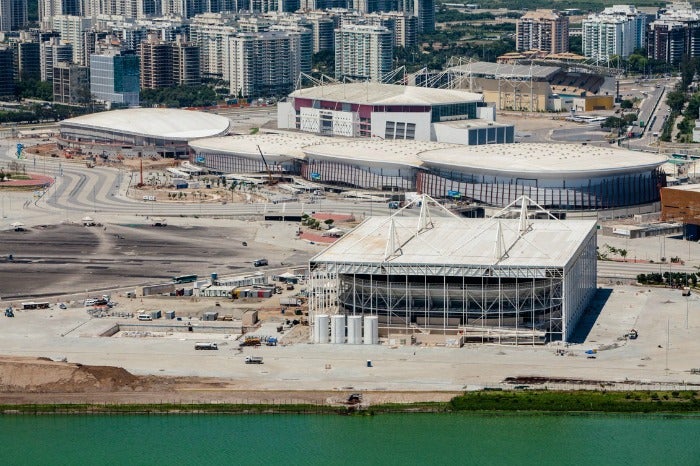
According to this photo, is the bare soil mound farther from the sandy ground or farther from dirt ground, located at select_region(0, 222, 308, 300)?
dirt ground, located at select_region(0, 222, 308, 300)

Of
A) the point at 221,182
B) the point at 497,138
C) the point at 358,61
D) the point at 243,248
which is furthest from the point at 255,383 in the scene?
the point at 358,61

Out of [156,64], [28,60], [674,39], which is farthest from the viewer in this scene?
[674,39]

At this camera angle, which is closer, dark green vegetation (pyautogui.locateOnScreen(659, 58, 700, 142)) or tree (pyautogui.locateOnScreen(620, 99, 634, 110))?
dark green vegetation (pyautogui.locateOnScreen(659, 58, 700, 142))

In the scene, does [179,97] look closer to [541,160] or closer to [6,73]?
[6,73]

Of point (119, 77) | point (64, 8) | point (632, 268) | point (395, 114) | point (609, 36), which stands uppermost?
point (64, 8)

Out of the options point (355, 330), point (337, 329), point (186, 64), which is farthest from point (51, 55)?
point (355, 330)

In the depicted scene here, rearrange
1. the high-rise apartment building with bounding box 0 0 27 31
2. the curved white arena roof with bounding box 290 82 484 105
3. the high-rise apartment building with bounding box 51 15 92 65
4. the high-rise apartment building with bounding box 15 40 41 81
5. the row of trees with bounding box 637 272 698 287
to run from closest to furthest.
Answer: the row of trees with bounding box 637 272 698 287
the curved white arena roof with bounding box 290 82 484 105
the high-rise apartment building with bounding box 15 40 41 81
the high-rise apartment building with bounding box 51 15 92 65
the high-rise apartment building with bounding box 0 0 27 31

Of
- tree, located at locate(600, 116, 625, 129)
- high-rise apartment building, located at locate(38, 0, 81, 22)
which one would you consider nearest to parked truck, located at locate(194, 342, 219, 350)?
tree, located at locate(600, 116, 625, 129)

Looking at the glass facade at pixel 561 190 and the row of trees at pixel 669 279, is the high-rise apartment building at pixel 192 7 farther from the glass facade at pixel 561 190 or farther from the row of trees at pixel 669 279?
the row of trees at pixel 669 279

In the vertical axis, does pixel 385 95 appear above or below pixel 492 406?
above
